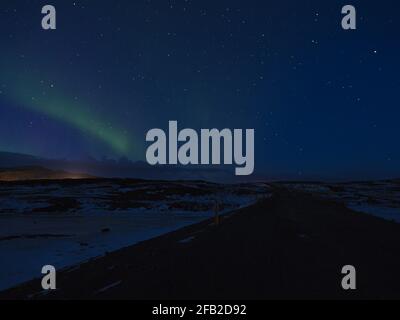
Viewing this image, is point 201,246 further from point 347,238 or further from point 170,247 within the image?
point 347,238

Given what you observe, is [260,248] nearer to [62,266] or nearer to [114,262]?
[114,262]

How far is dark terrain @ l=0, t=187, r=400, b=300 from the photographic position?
768 centimetres

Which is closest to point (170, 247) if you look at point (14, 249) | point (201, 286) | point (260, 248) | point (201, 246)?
point (201, 246)

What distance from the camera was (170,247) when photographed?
566 inches

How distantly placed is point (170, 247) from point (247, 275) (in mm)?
5254

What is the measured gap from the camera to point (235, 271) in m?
9.98

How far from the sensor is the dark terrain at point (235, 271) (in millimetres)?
7680
